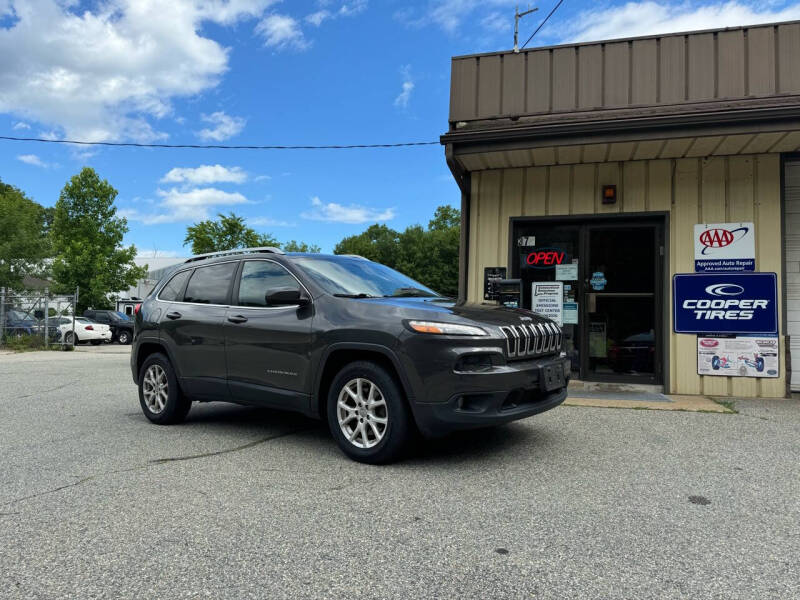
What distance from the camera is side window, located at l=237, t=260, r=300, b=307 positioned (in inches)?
192

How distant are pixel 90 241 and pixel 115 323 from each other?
8.46 metres

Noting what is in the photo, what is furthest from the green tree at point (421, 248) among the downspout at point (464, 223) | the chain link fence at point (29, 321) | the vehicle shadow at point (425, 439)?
the vehicle shadow at point (425, 439)

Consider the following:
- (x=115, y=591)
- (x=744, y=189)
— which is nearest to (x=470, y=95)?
(x=744, y=189)

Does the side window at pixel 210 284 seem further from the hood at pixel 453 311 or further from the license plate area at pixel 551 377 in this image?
the license plate area at pixel 551 377

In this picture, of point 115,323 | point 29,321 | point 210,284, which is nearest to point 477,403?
point 210,284

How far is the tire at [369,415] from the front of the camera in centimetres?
394

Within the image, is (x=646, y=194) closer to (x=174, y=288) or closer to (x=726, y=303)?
(x=726, y=303)

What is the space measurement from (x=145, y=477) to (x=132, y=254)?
32.2 m

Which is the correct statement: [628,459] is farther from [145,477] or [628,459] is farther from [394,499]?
[145,477]

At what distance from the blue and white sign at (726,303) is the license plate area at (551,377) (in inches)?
153

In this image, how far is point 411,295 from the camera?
4992 mm

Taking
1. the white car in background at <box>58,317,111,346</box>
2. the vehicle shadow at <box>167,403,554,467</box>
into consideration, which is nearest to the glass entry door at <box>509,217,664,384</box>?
the vehicle shadow at <box>167,403,554,467</box>

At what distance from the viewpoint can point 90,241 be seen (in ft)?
103

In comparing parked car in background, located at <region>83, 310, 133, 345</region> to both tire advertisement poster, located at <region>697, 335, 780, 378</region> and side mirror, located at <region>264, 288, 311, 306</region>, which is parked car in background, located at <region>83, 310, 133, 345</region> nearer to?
side mirror, located at <region>264, 288, 311, 306</region>
